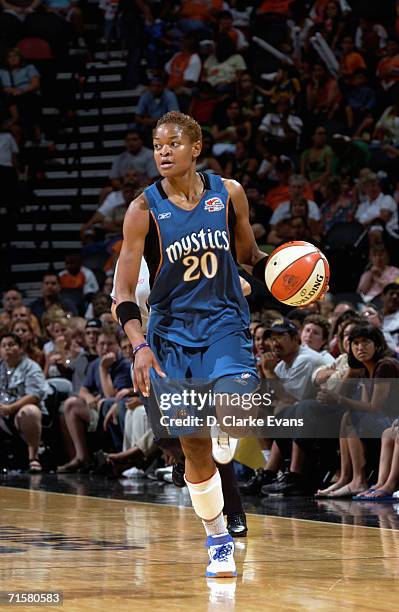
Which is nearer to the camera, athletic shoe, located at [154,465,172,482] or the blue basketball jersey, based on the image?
the blue basketball jersey

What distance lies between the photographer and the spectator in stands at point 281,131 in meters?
13.7

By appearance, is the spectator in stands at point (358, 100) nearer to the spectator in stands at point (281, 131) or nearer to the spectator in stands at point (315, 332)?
the spectator in stands at point (281, 131)

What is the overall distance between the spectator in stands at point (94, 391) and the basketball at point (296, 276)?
18.7 ft

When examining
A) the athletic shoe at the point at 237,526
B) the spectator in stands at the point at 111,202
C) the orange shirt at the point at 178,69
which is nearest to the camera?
the athletic shoe at the point at 237,526

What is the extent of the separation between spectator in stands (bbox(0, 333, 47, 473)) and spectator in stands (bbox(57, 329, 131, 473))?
0.97 ft

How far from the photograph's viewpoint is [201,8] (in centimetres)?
1603

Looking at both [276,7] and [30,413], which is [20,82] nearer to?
[276,7]

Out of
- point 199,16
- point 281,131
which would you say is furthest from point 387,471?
point 199,16

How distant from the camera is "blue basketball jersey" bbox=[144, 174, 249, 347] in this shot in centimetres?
464

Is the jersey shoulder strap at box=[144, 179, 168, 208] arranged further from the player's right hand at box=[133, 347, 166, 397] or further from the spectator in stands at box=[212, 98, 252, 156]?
the spectator in stands at box=[212, 98, 252, 156]

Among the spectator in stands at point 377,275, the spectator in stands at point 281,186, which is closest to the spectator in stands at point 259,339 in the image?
A: the spectator in stands at point 377,275

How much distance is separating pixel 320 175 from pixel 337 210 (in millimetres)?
919

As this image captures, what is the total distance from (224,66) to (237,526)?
10.00 metres

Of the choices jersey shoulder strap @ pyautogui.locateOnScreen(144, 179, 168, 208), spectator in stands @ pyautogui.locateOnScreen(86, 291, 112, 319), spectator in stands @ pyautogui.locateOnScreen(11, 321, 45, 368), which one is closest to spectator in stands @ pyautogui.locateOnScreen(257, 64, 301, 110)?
spectator in stands @ pyautogui.locateOnScreen(86, 291, 112, 319)
